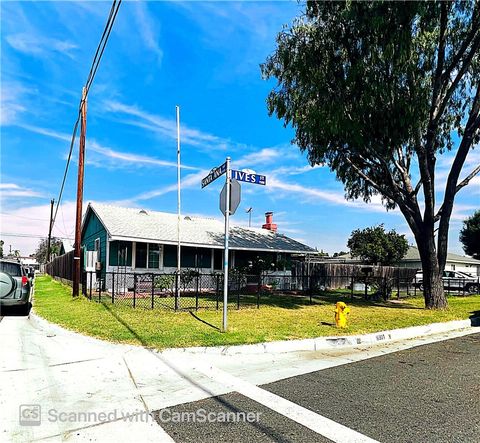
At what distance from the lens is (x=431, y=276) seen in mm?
14328

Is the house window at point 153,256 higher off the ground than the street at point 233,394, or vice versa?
the house window at point 153,256

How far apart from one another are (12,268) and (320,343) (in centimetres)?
891

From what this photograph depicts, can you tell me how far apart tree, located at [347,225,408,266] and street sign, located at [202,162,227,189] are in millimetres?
35179

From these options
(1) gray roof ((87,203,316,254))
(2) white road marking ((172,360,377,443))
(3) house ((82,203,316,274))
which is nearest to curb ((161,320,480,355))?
(2) white road marking ((172,360,377,443))

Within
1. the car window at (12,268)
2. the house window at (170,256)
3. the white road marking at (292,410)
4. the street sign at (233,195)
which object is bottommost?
the white road marking at (292,410)

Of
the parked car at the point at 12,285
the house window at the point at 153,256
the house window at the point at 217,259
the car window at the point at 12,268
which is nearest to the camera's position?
the parked car at the point at 12,285

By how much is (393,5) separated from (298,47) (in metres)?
3.10

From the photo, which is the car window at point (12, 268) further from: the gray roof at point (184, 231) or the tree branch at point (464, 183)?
the tree branch at point (464, 183)

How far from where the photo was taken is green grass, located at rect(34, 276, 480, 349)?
7836 mm

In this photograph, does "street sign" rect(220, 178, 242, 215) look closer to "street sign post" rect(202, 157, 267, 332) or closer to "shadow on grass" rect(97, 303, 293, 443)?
"street sign post" rect(202, 157, 267, 332)

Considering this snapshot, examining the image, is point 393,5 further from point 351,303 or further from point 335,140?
point 351,303

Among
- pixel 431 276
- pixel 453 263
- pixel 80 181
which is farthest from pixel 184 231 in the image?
pixel 453 263

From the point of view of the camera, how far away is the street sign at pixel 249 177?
842cm

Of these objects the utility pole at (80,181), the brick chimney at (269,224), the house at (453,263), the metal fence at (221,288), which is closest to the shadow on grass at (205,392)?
the metal fence at (221,288)
